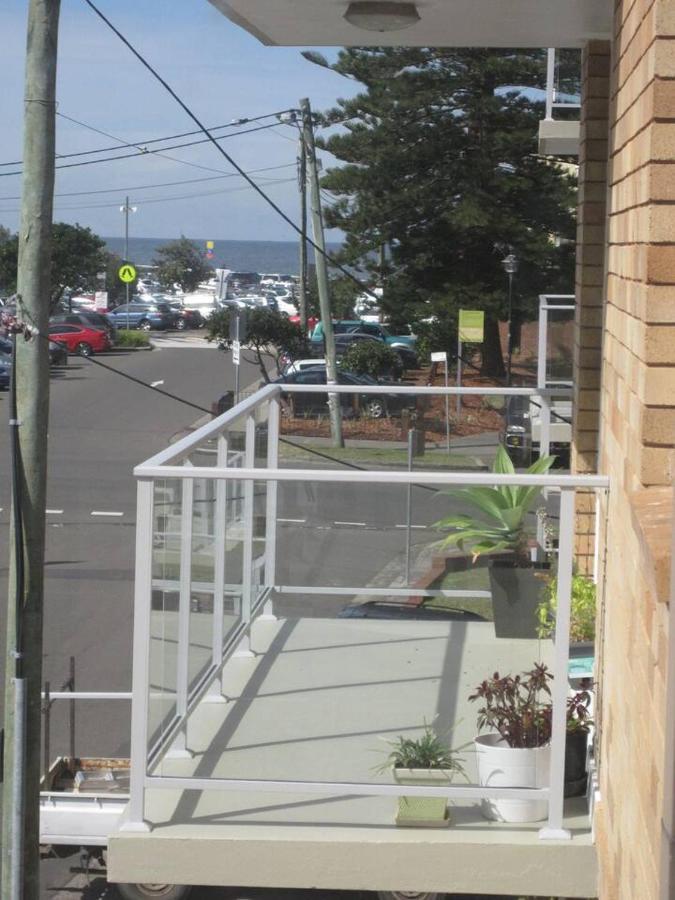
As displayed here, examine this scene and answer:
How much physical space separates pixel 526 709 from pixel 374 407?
428 cm

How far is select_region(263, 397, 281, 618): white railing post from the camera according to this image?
7.30 m

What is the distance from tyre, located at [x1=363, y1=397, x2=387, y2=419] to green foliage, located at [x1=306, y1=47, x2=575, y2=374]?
31.4 m

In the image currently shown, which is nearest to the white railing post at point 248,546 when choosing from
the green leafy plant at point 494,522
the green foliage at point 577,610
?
the green leafy plant at point 494,522

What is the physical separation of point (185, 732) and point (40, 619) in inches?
97.7

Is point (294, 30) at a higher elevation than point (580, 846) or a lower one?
higher

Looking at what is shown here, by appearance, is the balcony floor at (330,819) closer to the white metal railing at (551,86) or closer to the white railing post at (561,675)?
the white railing post at (561,675)

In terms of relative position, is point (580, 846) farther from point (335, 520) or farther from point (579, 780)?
point (335, 520)

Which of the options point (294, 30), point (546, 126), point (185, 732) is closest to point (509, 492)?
point (185, 732)

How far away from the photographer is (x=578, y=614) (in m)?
5.90

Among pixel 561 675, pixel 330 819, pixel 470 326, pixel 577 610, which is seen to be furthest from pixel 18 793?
pixel 470 326

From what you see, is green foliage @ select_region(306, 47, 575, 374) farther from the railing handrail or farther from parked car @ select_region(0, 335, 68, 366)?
the railing handrail

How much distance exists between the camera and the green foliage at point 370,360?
137 ft

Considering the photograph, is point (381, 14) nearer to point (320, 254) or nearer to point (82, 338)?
point (320, 254)

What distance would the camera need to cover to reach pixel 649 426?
3570 mm
